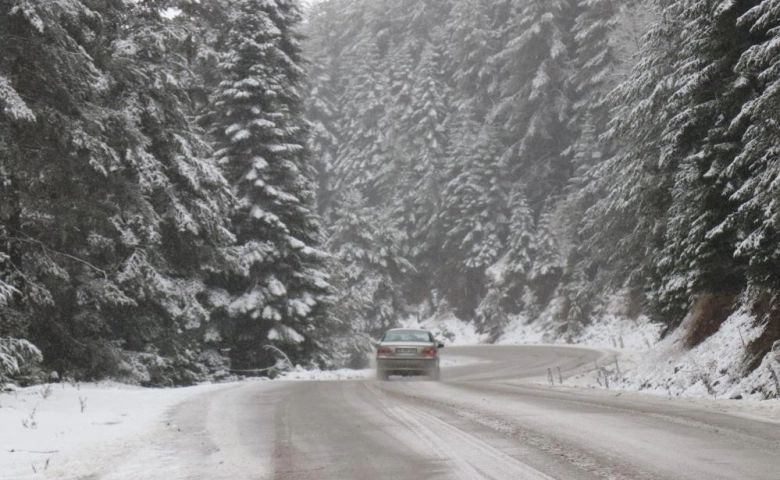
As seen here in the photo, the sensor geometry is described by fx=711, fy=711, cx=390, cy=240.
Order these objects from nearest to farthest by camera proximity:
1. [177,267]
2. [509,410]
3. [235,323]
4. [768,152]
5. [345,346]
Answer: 1. [509,410]
2. [768,152]
3. [177,267]
4. [235,323]
5. [345,346]

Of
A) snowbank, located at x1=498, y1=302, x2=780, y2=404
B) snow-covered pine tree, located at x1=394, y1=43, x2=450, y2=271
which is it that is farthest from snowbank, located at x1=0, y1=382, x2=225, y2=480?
snow-covered pine tree, located at x1=394, y1=43, x2=450, y2=271

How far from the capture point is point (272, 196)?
966 inches

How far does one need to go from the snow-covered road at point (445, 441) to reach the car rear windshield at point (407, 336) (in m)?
8.82

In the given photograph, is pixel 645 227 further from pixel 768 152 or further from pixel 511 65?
pixel 511 65

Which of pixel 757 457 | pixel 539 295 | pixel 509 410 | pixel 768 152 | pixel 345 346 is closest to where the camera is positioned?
pixel 757 457

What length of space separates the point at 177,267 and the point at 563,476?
1574 cm

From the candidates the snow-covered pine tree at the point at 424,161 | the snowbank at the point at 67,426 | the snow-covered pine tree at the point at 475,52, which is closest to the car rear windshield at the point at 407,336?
the snowbank at the point at 67,426

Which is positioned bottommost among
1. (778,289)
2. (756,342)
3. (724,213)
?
(756,342)

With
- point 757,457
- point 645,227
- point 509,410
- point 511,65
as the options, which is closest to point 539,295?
point 511,65

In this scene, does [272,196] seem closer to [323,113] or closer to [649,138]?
[649,138]

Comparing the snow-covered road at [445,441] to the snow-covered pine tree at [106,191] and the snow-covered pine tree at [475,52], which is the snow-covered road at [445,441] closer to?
the snow-covered pine tree at [106,191]

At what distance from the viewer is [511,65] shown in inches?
2173

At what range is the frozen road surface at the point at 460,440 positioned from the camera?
19.3ft

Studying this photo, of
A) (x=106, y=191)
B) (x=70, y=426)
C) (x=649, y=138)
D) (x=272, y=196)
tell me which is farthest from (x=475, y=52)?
(x=70, y=426)
